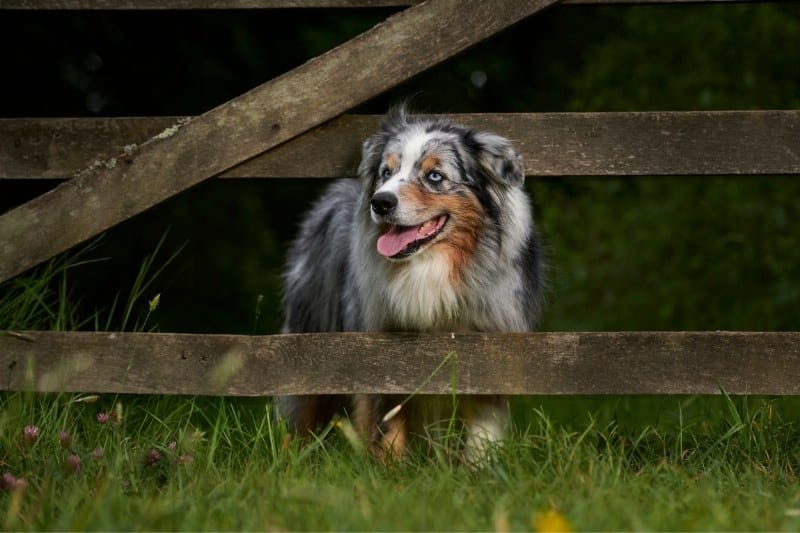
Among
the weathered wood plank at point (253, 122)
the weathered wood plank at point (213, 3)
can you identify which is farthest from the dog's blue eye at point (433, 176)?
the weathered wood plank at point (213, 3)

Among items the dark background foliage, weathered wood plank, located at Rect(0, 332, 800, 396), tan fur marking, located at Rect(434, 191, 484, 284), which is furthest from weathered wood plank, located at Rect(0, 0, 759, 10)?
the dark background foliage

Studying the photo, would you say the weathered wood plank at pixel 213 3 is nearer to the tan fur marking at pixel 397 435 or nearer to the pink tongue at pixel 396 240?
the pink tongue at pixel 396 240

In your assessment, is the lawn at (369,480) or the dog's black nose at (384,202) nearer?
the lawn at (369,480)

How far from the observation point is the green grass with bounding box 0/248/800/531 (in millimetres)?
2623

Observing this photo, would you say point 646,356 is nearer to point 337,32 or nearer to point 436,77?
point 436,77

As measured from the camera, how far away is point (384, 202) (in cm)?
405

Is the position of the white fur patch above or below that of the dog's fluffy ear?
below

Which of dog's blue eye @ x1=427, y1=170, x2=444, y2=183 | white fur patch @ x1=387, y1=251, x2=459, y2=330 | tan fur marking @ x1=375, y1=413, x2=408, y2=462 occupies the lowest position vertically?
tan fur marking @ x1=375, y1=413, x2=408, y2=462

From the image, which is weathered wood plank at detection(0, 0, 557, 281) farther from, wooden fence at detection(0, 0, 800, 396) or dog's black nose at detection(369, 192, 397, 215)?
dog's black nose at detection(369, 192, 397, 215)

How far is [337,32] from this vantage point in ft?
21.7

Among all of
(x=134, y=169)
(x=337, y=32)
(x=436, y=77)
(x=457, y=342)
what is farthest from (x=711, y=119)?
(x=337, y=32)

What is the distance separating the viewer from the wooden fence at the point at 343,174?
367 centimetres

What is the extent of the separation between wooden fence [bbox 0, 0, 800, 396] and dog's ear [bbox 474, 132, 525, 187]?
121 millimetres

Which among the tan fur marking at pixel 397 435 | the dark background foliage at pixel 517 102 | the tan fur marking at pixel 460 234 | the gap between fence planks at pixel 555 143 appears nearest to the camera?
the gap between fence planks at pixel 555 143
